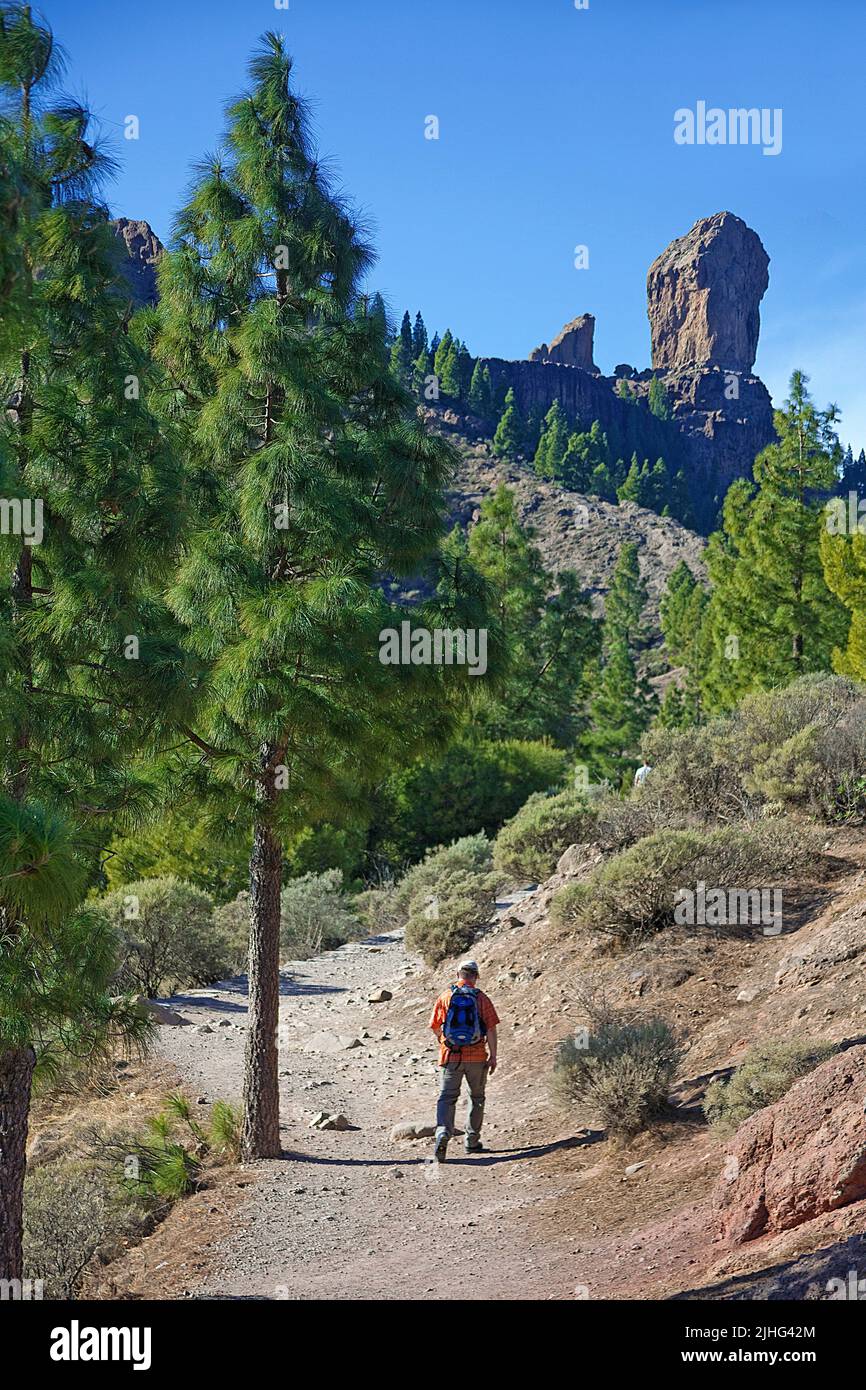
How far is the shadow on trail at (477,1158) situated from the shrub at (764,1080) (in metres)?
1.42

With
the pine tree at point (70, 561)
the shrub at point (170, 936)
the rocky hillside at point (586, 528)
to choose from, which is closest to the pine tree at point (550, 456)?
the rocky hillside at point (586, 528)

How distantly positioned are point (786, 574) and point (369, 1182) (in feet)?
57.0

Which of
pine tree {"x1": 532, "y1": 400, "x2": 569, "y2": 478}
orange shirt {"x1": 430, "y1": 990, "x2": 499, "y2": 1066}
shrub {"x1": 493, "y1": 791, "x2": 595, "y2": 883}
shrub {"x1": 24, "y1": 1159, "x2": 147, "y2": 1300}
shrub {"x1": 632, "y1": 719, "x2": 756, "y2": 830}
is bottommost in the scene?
shrub {"x1": 24, "y1": 1159, "x2": 147, "y2": 1300}

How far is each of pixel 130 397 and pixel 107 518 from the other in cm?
68

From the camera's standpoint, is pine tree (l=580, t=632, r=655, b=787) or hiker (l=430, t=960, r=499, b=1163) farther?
pine tree (l=580, t=632, r=655, b=787)

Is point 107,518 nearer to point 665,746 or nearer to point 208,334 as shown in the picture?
point 208,334

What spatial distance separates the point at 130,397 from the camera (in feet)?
19.5

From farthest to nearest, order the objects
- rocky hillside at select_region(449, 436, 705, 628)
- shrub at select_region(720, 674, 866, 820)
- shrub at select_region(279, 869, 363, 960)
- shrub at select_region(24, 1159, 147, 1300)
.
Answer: rocky hillside at select_region(449, 436, 705, 628) < shrub at select_region(279, 869, 363, 960) < shrub at select_region(720, 674, 866, 820) < shrub at select_region(24, 1159, 147, 1300)

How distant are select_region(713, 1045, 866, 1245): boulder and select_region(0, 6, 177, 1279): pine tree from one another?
10.8ft

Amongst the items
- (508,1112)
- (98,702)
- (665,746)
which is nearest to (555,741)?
(665,746)

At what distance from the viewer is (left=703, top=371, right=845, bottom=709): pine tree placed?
22.5 meters

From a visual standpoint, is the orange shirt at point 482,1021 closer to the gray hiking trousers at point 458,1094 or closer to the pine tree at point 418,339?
the gray hiking trousers at point 458,1094

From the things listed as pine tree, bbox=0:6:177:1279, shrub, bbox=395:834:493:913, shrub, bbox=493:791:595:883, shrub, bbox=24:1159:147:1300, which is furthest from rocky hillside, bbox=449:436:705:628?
pine tree, bbox=0:6:177:1279

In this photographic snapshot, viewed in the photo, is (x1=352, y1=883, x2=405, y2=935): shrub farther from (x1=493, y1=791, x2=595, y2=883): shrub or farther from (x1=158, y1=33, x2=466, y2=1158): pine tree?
(x1=158, y1=33, x2=466, y2=1158): pine tree
